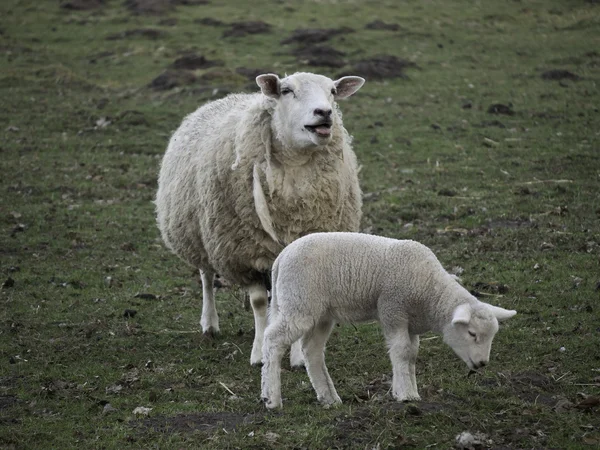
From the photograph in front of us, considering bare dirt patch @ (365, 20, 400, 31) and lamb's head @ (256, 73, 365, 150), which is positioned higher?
lamb's head @ (256, 73, 365, 150)

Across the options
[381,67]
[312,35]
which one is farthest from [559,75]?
[312,35]

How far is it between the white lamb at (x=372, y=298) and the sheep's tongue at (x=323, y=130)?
4.16 feet

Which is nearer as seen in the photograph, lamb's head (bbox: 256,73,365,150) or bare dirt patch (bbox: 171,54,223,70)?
lamb's head (bbox: 256,73,365,150)

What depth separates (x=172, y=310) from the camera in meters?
9.17

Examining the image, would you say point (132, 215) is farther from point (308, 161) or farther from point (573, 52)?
point (573, 52)

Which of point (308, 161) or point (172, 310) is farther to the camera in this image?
point (172, 310)

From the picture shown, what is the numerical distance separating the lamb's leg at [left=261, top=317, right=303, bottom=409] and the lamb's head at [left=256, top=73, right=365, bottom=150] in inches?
70.3

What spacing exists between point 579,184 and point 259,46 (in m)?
12.7

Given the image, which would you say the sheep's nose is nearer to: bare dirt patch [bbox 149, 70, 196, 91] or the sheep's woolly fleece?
the sheep's woolly fleece

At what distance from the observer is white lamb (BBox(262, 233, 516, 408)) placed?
229 inches

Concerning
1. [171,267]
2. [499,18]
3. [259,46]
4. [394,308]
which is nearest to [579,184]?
[171,267]

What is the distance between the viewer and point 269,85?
7.45 m

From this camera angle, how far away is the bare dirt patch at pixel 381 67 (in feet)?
65.6

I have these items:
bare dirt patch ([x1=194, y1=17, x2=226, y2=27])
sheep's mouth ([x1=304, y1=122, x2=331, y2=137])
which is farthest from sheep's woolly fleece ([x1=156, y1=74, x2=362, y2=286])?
bare dirt patch ([x1=194, y1=17, x2=226, y2=27])
